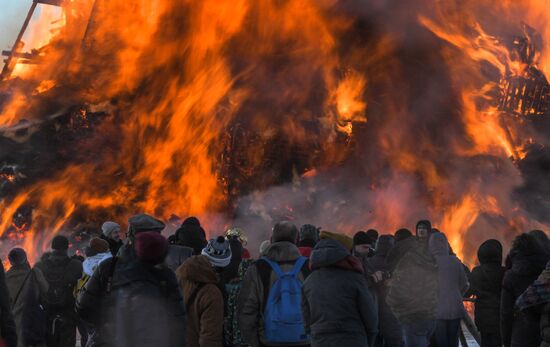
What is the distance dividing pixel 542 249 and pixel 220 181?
13123 millimetres

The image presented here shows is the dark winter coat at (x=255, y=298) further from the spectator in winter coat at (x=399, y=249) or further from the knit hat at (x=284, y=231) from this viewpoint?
the spectator in winter coat at (x=399, y=249)

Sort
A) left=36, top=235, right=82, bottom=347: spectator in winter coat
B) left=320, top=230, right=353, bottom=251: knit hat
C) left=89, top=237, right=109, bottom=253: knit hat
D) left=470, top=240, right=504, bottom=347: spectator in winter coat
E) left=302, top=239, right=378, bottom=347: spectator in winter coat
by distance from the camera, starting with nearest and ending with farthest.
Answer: left=302, top=239, right=378, bottom=347: spectator in winter coat, left=320, top=230, right=353, bottom=251: knit hat, left=89, top=237, right=109, bottom=253: knit hat, left=470, top=240, right=504, bottom=347: spectator in winter coat, left=36, top=235, right=82, bottom=347: spectator in winter coat

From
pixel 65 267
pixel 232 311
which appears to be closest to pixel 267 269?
pixel 232 311

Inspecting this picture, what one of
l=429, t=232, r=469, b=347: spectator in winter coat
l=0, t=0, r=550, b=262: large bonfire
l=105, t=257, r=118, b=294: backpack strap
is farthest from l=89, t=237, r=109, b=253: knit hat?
l=0, t=0, r=550, b=262: large bonfire

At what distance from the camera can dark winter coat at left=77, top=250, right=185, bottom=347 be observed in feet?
15.2

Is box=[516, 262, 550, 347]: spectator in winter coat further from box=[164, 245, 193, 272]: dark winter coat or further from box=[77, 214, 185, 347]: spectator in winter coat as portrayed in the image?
box=[164, 245, 193, 272]: dark winter coat

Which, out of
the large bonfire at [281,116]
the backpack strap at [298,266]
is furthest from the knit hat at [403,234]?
the large bonfire at [281,116]

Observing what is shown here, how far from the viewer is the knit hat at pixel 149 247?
15.1ft

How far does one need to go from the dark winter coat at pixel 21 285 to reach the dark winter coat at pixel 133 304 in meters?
3.80

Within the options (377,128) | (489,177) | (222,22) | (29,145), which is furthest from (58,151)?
(489,177)

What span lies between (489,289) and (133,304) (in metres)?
5.18

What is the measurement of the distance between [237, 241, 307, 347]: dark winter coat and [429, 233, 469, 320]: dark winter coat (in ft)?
10.0

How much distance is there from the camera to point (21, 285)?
8297 mm

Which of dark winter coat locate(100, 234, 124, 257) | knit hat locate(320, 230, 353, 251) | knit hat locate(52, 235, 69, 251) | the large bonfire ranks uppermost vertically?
the large bonfire
